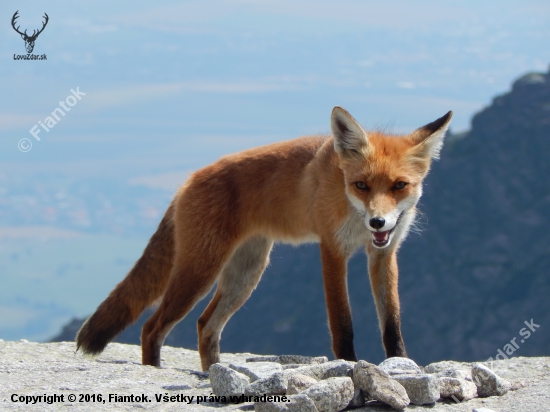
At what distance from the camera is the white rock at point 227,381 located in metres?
7.56

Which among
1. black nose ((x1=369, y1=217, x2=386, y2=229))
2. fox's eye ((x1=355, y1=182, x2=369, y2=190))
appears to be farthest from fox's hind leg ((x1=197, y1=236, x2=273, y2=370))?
black nose ((x1=369, y1=217, x2=386, y2=229))

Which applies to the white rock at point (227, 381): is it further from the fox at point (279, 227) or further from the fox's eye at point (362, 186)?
the fox's eye at point (362, 186)

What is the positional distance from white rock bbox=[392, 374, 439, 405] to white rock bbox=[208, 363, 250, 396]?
5.68 ft

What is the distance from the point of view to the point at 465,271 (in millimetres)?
116500

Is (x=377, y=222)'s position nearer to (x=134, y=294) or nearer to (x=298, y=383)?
(x=298, y=383)

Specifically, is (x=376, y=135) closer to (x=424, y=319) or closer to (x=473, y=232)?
(x=424, y=319)

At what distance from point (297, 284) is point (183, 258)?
11784cm

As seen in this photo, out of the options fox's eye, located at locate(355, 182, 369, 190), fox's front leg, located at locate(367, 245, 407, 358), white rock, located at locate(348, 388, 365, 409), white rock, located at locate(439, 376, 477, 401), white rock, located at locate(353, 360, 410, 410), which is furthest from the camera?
fox's front leg, located at locate(367, 245, 407, 358)

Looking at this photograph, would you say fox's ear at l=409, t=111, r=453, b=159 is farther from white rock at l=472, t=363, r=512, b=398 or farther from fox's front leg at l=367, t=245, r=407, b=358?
white rock at l=472, t=363, r=512, b=398

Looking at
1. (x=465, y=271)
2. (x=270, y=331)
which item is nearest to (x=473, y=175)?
(x=465, y=271)

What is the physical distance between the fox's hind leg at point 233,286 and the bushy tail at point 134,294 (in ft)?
3.06

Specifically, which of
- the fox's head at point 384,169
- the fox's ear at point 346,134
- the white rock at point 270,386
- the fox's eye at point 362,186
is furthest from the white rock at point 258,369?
the fox's ear at point 346,134

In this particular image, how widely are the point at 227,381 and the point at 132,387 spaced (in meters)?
1.25

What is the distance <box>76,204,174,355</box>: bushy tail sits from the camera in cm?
1059
